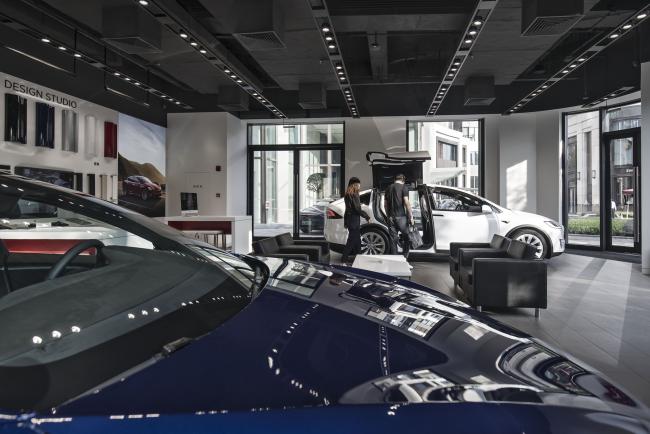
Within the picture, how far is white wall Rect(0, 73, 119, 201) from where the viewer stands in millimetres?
6637

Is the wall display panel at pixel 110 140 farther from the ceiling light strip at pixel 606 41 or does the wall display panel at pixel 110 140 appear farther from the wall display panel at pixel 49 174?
the ceiling light strip at pixel 606 41

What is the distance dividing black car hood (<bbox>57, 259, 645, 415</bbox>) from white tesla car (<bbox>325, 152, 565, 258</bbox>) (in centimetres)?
645

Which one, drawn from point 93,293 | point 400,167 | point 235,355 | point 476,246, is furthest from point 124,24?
point 235,355

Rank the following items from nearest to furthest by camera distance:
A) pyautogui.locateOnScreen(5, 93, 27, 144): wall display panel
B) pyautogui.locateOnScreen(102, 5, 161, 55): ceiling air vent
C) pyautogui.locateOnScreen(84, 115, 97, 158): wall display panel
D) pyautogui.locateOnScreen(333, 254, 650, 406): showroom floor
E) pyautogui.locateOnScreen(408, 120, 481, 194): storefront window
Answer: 1. pyautogui.locateOnScreen(333, 254, 650, 406): showroom floor
2. pyautogui.locateOnScreen(102, 5, 161, 55): ceiling air vent
3. pyautogui.locateOnScreen(5, 93, 27, 144): wall display panel
4. pyautogui.locateOnScreen(84, 115, 97, 158): wall display panel
5. pyautogui.locateOnScreen(408, 120, 481, 194): storefront window

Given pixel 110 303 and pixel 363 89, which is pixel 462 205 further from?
pixel 110 303

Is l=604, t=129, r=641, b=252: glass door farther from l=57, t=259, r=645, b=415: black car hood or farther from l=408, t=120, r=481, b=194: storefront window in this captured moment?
l=57, t=259, r=645, b=415: black car hood

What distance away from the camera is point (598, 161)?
32.1ft

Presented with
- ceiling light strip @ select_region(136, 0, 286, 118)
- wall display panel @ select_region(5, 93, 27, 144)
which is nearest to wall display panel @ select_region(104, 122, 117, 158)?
wall display panel @ select_region(5, 93, 27, 144)

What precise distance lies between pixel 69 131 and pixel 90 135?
569 mm

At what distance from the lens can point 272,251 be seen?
16.8 ft

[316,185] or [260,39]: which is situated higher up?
[260,39]

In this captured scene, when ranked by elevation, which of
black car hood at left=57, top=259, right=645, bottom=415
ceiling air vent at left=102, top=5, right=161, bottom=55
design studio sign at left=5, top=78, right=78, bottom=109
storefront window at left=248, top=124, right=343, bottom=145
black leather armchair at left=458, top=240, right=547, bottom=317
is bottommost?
black leather armchair at left=458, top=240, right=547, bottom=317

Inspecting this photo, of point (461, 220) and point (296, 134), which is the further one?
point (296, 134)

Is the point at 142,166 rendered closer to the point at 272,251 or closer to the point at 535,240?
the point at 272,251
